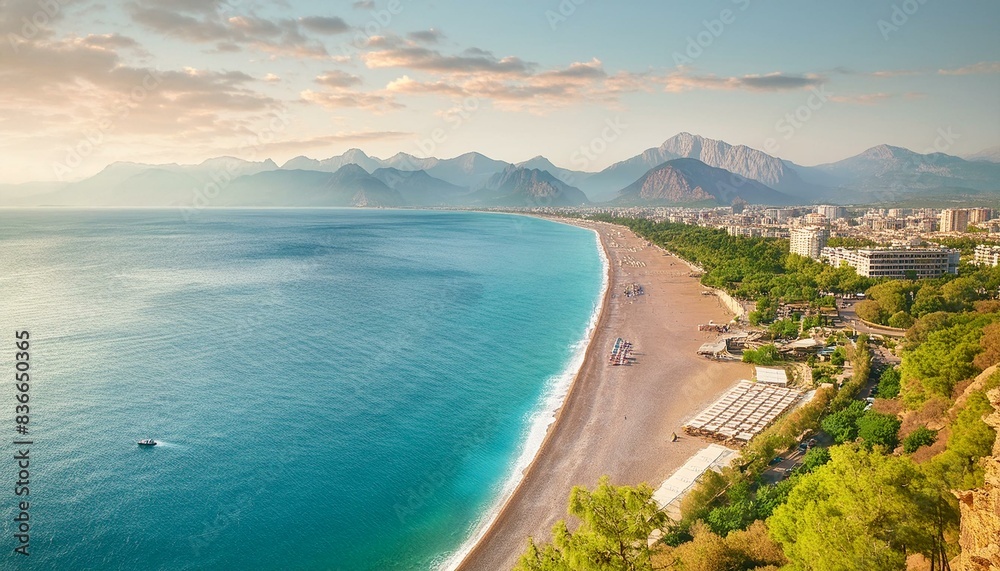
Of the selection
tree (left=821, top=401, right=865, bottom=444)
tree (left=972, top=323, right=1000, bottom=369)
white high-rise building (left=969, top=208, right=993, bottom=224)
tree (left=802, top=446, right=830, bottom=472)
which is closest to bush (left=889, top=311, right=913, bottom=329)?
tree (left=972, top=323, right=1000, bottom=369)

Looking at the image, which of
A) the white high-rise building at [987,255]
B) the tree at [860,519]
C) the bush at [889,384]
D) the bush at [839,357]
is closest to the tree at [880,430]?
the bush at [889,384]

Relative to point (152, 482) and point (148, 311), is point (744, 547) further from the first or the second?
point (148, 311)

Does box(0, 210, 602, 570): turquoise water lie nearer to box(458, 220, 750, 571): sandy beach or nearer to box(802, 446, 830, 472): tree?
box(458, 220, 750, 571): sandy beach

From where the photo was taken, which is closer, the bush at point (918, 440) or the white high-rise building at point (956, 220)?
the bush at point (918, 440)

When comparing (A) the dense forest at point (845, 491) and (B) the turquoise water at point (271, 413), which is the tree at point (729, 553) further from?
(B) the turquoise water at point (271, 413)

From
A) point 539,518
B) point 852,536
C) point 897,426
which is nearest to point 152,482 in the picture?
point 539,518

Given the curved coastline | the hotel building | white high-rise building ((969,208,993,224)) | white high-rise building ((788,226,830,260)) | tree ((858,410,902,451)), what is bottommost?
the curved coastline
